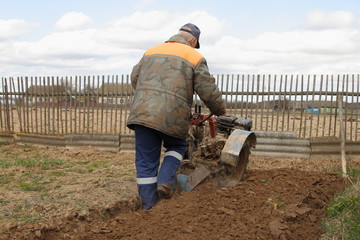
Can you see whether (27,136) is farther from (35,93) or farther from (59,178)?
(59,178)

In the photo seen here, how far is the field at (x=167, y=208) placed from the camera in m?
3.44

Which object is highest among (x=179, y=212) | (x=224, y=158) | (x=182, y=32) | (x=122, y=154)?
(x=182, y=32)

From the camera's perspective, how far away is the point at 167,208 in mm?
3943

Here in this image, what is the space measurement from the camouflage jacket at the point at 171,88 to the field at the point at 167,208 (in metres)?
0.84

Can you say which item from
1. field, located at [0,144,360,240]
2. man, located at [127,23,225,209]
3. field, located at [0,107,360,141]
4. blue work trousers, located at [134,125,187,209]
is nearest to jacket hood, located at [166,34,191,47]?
man, located at [127,23,225,209]

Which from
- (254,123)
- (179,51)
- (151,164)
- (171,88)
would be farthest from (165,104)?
(254,123)

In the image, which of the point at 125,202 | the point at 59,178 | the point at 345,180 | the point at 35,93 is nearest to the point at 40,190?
the point at 59,178

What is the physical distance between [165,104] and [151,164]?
0.71m

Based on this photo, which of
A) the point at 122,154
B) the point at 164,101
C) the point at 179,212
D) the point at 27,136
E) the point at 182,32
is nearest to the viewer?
the point at 179,212

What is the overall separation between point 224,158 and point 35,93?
812 cm

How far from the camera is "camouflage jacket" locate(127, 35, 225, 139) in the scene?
4137 mm

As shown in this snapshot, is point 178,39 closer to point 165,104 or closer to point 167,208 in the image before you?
point 165,104

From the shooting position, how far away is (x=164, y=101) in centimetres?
414

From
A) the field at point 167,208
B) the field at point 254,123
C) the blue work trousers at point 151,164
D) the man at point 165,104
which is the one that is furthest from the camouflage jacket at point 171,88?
the field at point 254,123
